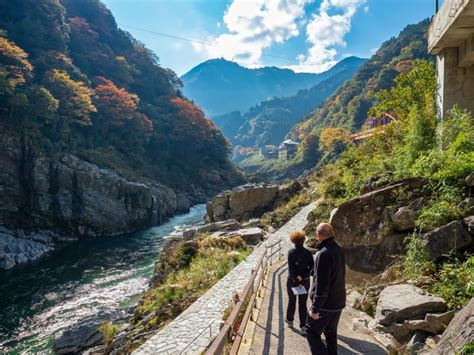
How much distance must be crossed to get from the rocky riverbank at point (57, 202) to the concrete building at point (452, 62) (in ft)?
96.3

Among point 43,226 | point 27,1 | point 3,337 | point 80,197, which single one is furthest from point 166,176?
point 3,337

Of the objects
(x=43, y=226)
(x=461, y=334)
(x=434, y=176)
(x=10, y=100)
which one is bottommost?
(x=43, y=226)

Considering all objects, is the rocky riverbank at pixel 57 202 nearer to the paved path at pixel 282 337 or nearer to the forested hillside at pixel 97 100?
the forested hillside at pixel 97 100

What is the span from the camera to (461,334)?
10.5 feet

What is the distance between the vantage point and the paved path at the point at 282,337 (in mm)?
5609

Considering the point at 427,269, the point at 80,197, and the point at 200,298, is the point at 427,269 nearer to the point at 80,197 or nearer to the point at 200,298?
the point at 200,298

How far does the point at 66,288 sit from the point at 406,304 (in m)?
20.2

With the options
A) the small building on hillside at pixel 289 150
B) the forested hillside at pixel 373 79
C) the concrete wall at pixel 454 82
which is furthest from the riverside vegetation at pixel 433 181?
the small building on hillside at pixel 289 150

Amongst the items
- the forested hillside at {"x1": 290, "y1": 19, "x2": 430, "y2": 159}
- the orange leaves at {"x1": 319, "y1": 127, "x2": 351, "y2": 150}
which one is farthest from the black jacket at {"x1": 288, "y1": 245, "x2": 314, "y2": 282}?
the forested hillside at {"x1": 290, "y1": 19, "x2": 430, "y2": 159}

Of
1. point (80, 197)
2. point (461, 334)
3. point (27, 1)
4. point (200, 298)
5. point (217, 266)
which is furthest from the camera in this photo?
point (27, 1)

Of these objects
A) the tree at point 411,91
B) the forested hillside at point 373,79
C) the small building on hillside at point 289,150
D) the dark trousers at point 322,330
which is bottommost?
the dark trousers at point 322,330

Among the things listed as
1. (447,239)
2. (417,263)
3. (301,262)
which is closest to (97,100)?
(301,262)

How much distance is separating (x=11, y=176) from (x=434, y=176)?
36305 mm

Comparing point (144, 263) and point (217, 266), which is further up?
point (217, 266)
